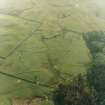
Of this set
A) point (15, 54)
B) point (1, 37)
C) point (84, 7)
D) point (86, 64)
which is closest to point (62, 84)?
point (86, 64)

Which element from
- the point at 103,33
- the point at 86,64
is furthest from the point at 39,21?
the point at 86,64

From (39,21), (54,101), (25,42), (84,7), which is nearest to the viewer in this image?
(54,101)

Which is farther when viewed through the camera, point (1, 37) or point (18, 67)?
point (1, 37)

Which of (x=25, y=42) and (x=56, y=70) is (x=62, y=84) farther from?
(x=25, y=42)

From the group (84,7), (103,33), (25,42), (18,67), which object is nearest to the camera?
(18,67)

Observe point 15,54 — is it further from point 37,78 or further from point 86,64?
point 86,64

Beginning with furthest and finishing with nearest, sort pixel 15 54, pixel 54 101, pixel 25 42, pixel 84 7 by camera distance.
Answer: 1. pixel 84 7
2. pixel 25 42
3. pixel 15 54
4. pixel 54 101
